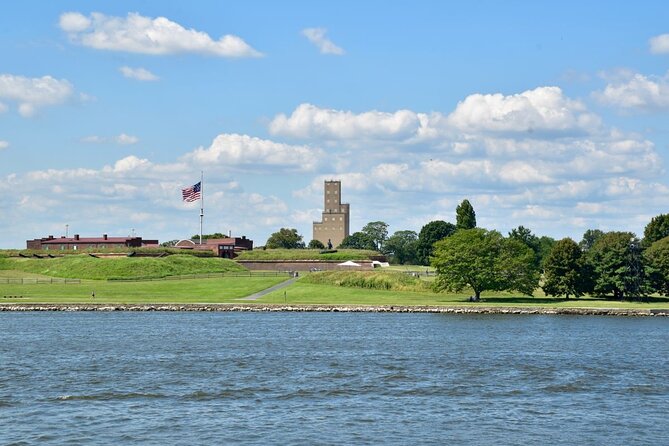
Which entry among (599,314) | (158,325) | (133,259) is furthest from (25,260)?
(599,314)

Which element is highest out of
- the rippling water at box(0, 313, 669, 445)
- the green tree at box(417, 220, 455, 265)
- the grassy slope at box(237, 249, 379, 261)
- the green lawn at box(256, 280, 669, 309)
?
the green tree at box(417, 220, 455, 265)

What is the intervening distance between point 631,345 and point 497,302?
120 feet

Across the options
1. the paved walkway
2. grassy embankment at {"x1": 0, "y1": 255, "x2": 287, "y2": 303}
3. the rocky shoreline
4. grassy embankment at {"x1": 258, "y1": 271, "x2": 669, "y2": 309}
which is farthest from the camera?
the paved walkway

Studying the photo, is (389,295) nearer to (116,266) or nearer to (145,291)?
(145,291)

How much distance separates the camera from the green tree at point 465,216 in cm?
15900

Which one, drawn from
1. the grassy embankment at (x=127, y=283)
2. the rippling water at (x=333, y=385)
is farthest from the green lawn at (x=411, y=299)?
the rippling water at (x=333, y=385)

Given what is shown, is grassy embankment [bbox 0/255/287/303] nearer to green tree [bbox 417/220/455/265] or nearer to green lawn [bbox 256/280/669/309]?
green lawn [bbox 256/280/669/309]

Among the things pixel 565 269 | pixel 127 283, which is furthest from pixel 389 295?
pixel 127 283

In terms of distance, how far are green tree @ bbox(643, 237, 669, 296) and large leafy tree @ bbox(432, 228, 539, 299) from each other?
40.4ft

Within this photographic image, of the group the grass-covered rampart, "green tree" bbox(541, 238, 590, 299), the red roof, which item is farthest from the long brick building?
"green tree" bbox(541, 238, 590, 299)

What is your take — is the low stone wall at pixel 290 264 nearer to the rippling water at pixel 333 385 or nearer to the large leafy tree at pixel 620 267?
the large leafy tree at pixel 620 267

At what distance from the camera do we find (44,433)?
31.0 m

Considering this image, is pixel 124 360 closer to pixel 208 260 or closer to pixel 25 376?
pixel 25 376

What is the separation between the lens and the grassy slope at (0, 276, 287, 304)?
328 feet
